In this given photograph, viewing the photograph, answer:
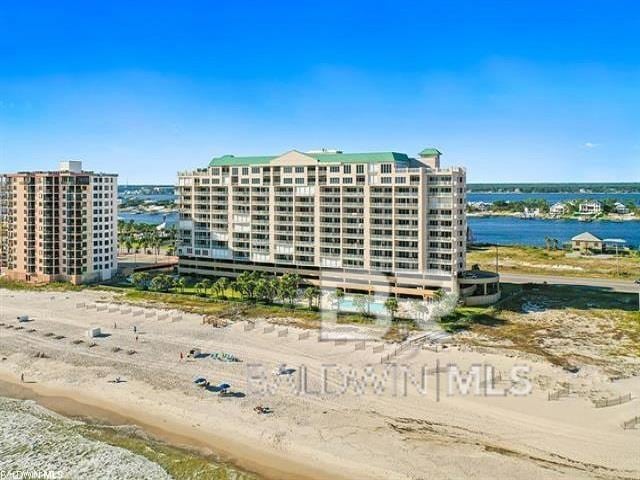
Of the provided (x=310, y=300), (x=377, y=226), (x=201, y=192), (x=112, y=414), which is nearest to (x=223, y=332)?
(x=310, y=300)

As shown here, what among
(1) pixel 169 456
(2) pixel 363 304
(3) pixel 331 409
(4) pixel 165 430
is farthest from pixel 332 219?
(1) pixel 169 456

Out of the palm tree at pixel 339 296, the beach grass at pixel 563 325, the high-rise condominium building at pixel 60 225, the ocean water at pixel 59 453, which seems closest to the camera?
the ocean water at pixel 59 453

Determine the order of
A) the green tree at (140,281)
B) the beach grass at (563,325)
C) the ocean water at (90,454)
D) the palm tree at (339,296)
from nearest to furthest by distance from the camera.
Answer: the ocean water at (90,454) → the beach grass at (563,325) → the palm tree at (339,296) → the green tree at (140,281)

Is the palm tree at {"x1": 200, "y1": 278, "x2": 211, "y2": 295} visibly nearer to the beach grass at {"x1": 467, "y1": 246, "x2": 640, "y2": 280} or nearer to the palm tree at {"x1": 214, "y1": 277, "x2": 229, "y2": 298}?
the palm tree at {"x1": 214, "y1": 277, "x2": 229, "y2": 298}

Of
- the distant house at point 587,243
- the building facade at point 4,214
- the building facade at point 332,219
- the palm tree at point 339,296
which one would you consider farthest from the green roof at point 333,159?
the distant house at point 587,243

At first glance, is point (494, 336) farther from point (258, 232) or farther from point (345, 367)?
point (258, 232)

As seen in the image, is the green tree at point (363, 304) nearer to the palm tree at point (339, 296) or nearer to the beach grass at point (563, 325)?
the palm tree at point (339, 296)

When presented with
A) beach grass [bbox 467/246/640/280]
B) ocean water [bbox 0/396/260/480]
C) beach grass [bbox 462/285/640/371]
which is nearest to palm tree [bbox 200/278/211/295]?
beach grass [bbox 462/285/640/371]

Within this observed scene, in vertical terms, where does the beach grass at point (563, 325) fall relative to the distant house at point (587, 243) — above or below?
below
